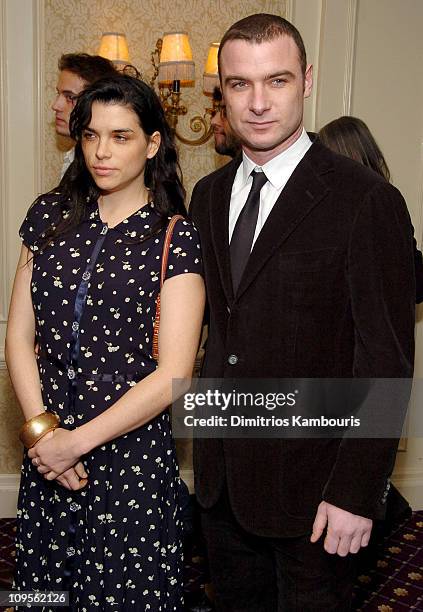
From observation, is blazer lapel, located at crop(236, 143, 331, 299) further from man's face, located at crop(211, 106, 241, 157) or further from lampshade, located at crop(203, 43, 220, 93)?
lampshade, located at crop(203, 43, 220, 93)

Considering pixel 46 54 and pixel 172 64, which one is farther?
pixel 46 54

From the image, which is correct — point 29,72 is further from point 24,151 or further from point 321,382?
point 321,382

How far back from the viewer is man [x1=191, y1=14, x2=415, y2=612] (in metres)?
1.55

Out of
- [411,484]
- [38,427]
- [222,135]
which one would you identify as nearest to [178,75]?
[222,135]

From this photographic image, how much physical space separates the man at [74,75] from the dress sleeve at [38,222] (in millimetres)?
1023

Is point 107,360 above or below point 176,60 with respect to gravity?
below

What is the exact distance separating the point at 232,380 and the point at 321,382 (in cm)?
20

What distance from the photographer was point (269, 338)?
1.66 meters

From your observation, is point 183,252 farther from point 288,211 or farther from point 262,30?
point 262,30

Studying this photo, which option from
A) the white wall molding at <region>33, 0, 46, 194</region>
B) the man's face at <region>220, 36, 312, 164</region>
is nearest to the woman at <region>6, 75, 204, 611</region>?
the man's face at <region>220, 36, 312, 164</region>

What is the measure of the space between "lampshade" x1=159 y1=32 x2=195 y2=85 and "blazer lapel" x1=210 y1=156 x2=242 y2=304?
4.36 ft

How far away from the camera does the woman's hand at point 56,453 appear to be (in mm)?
1723

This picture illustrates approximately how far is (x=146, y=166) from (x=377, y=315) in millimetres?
723

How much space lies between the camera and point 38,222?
1.89 m
